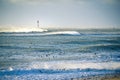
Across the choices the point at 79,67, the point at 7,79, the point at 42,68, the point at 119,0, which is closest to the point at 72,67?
the point at 79,67

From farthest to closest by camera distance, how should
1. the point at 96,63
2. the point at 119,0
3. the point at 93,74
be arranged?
1. the point at 119,0
2. the point at 96,63
3. the point at 93,74

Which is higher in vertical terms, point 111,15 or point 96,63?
point 111,15

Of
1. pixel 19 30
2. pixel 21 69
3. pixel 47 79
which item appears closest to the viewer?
pixel 47 79

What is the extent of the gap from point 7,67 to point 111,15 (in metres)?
8.91

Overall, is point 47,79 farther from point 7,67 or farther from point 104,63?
point 104,63

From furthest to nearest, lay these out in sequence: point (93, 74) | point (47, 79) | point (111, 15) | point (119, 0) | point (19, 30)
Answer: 1. point (19, 30)
2. point (111, 15)
3. point (119, 0)
4. point (93, 74)
5. point (47, 79)

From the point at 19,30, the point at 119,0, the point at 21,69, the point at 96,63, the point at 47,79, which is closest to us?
the point at 47,79

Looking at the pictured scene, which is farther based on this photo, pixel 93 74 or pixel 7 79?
pixel 93 74

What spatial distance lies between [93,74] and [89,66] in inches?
41.6

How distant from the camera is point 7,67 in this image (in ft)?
27.9

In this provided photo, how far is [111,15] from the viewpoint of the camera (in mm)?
15719

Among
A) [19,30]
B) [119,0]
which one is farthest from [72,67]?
[19,30]

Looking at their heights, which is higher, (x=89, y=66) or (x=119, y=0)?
(x=119, y=0)

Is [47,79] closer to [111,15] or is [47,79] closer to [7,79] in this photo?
[7,79]
